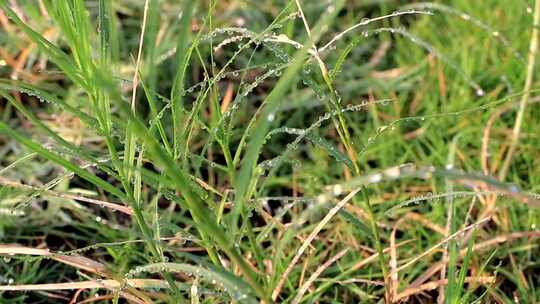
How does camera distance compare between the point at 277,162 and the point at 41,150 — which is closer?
the point at 41,150

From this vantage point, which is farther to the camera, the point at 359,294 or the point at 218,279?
the point at 359,294

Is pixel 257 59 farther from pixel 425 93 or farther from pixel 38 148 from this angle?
pixel 38 148

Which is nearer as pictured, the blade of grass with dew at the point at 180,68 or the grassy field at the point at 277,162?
the blade of grass with dew at the point at 180,68

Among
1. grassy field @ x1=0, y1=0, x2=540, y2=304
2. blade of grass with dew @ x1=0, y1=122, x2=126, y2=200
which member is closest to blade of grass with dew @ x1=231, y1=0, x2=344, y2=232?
grassy field @ x1=0, y1=0, x2=540, y2=304

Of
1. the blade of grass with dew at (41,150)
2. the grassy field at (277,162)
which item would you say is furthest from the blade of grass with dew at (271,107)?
the blade of grass with dew at (41,150)

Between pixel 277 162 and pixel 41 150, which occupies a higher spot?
pixel 41 150

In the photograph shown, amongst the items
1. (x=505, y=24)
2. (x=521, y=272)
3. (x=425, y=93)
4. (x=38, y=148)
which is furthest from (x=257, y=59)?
(x=38, y=148)

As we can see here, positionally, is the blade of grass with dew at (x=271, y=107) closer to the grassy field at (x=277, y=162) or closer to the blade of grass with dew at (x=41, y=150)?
the grassy field at (x=277, y=162)

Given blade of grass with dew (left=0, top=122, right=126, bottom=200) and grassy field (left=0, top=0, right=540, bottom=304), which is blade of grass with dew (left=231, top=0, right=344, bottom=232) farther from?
blade of grass with dew (left=0, top=122, right=126, bottom=200)
